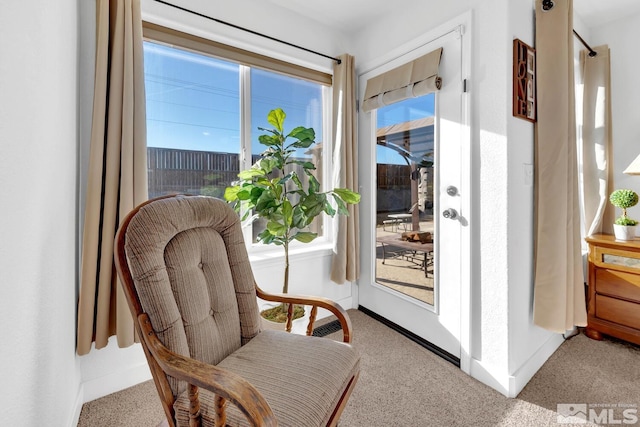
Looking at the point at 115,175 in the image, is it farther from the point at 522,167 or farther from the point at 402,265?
the point at 522,167

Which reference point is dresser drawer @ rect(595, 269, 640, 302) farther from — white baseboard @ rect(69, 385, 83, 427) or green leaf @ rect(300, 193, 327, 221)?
white baseboard @ rect(69, 385, 83, 427)

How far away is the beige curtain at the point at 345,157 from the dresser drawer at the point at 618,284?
5.92 ft

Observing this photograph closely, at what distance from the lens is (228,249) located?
4.60 feet

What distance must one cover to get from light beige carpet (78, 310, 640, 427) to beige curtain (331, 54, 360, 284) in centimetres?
73

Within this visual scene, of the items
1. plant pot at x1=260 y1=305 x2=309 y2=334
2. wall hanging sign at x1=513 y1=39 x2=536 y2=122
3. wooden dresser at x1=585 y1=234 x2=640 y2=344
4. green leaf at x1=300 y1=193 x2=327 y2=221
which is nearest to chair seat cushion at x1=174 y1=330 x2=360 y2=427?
plant pot at x1=260 y1=305 x2=309 y2=334

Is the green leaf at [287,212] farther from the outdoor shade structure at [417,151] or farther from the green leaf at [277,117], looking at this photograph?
the outdoor shade structure at [417,151]

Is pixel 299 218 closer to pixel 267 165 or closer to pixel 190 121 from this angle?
pixel 267 165

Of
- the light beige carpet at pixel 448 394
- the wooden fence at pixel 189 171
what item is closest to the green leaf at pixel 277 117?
the wooden fence at pixel 189 171

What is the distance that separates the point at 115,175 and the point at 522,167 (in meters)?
2.29

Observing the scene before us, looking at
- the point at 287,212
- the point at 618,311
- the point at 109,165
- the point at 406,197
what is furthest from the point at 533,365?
the point at 109,165

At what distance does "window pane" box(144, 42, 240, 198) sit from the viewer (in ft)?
6.49

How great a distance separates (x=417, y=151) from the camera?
2.29 meters

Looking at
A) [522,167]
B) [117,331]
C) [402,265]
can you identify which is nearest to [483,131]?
[522,167]

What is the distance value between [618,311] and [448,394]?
4.92 feet
